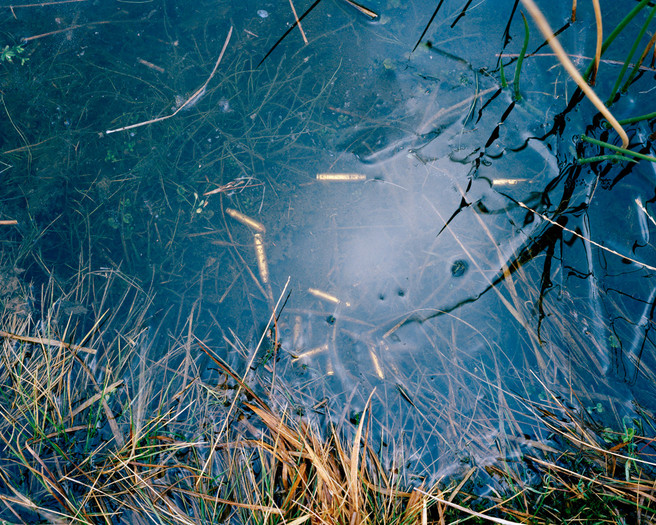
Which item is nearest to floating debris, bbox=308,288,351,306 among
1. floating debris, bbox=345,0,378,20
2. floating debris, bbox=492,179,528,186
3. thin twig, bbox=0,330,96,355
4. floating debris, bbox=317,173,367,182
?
floating debris, bbox=317,173,367,182

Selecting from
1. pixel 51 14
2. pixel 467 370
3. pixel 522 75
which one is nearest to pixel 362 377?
pixel 467 370

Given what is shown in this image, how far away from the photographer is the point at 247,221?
162 cm

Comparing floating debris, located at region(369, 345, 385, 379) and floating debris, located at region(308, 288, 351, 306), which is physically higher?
floating debris, located at region(308, 288, 351, 306)

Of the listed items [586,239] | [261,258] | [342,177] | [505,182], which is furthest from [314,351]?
[586,239]

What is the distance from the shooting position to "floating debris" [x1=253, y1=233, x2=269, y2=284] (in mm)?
1595

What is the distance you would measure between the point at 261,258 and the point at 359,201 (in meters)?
A: 0.47

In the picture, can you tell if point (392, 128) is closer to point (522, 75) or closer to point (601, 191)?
point (522, 75)

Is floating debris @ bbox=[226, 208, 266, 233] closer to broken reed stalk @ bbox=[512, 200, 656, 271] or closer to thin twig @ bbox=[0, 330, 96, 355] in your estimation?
thin twig @ bbox=[0, 330, 96, 355]

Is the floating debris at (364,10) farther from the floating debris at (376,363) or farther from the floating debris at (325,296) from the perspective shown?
the floating debris at (376,363)

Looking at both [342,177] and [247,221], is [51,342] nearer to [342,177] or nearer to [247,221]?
[247,221]

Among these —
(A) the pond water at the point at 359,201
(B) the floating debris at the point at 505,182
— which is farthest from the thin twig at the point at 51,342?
(B) the floating debris at the point at 505,182

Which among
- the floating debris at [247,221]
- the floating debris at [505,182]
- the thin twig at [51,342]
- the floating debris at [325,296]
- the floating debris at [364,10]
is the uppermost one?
the floating debris at [364,10]

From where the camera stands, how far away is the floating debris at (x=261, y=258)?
1.59 metres

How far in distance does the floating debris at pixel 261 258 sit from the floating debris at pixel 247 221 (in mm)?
26
